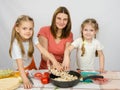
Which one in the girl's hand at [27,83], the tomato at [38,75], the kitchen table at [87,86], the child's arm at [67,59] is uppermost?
the child's arm at [67,59]

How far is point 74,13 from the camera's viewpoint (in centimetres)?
266

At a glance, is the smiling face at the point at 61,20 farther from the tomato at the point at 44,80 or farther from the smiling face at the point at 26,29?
the tomato at the point at 44,80

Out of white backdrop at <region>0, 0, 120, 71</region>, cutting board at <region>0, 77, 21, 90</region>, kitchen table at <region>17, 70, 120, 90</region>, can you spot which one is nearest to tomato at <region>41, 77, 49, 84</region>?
kitchen table at <region>17, 70, 120, 90</region>

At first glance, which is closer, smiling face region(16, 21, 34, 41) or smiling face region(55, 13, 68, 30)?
smiling face region(16, 21, 34, 41)

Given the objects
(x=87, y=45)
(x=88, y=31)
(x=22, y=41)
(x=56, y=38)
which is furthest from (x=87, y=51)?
(x=22, y=41)

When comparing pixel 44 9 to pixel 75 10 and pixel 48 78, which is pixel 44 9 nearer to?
pixel 75 10

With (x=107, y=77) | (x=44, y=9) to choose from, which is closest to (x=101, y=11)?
(x=44, y=9)

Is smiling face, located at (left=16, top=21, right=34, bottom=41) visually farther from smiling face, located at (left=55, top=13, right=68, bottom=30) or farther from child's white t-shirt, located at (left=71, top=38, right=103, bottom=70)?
child's white t-shirt, located at (left=71, top=38, right=103, bottom=70)

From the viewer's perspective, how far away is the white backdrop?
A: 2625 millimetres

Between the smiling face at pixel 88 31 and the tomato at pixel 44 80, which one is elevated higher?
the smiling face at pixel 88 31

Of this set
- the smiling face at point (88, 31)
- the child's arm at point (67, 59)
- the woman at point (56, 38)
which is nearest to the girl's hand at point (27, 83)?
the child's arm at point (67, 59)

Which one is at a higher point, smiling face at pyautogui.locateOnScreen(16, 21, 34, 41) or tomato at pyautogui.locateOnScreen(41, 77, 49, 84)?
smiling face at pyautogui.locateOnScreen(16, 21, 34, 41)

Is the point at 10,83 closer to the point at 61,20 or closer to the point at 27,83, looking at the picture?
the point at 27,83

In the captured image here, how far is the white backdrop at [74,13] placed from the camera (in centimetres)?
262
